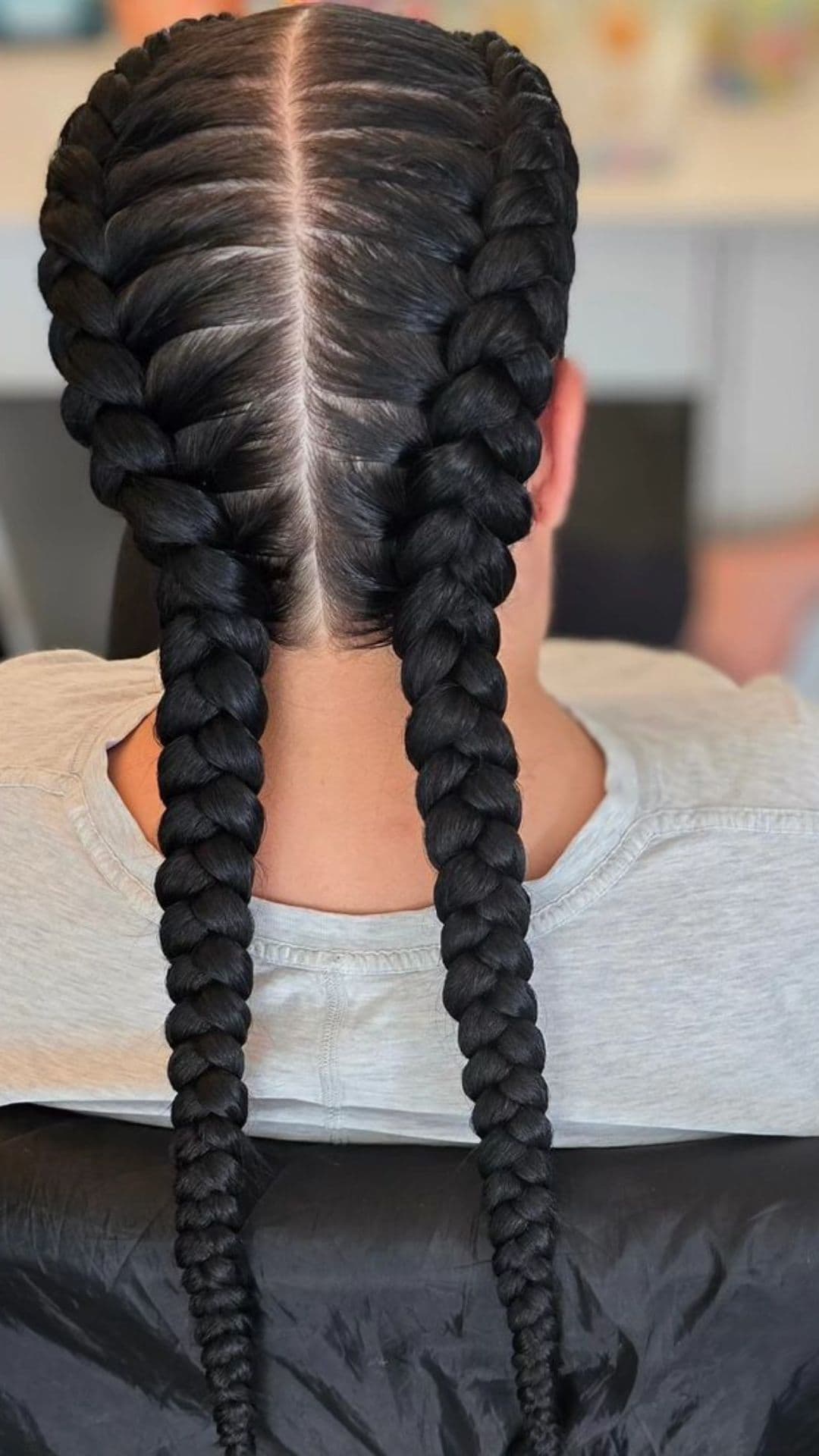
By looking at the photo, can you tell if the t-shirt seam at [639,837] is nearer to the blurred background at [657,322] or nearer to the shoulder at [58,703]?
the shoulder at [58,703]

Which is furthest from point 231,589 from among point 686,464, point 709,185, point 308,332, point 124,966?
point 686,464

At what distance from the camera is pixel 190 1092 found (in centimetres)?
67

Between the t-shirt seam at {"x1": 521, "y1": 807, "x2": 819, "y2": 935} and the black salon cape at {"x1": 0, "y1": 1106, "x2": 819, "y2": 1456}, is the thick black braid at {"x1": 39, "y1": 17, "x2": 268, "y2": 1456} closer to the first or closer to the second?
the black salon cape at {"x1": 0, "y1": 1106, "x2": 819, "y2": 1456}

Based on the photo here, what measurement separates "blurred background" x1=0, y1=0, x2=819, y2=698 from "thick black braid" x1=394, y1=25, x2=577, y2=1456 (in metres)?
1.11

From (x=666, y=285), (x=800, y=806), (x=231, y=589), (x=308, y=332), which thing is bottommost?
(x=800, y=806)

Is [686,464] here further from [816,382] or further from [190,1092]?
[190,1092]

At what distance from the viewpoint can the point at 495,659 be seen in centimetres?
67

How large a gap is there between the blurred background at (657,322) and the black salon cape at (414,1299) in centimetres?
→ 113

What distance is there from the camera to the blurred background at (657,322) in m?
1.78

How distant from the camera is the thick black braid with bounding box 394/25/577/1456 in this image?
61cm

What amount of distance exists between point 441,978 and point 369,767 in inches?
4.4

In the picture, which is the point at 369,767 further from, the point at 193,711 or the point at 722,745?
the point at 722,745

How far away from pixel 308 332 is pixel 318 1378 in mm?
470

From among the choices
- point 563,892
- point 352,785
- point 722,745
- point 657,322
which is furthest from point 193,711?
point 657,322
